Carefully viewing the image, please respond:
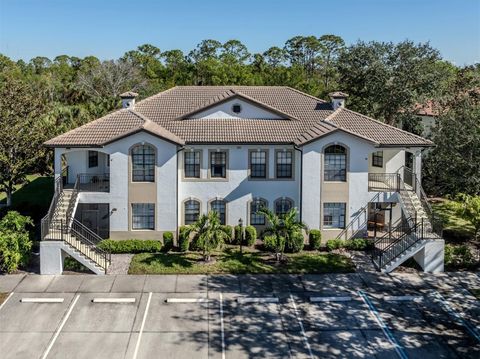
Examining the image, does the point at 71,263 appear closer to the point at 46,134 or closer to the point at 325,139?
the point at 46,134

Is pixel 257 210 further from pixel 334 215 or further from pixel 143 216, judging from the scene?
pixel 143 216

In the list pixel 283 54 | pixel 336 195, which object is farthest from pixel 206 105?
pixel 283 54

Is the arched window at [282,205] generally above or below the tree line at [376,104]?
below

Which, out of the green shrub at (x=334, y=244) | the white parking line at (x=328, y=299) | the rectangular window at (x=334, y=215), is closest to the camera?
the white parking line at (x=328, y=299)

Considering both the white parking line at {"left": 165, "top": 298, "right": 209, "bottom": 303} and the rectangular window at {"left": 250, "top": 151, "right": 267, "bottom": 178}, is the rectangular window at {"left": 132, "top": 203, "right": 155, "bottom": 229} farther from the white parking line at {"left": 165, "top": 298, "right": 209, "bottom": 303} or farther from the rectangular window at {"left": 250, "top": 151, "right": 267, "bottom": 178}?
the white parking line at {"left": 165, "top": 298, "right": 209, "bottom": 303}

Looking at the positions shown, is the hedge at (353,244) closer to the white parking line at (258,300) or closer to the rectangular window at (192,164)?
the white parking line at (258,300)

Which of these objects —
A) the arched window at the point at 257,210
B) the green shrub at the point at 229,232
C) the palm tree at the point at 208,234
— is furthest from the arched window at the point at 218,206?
the palm tree at the point at 208,234

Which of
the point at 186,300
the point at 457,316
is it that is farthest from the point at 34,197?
the point at 457,316
